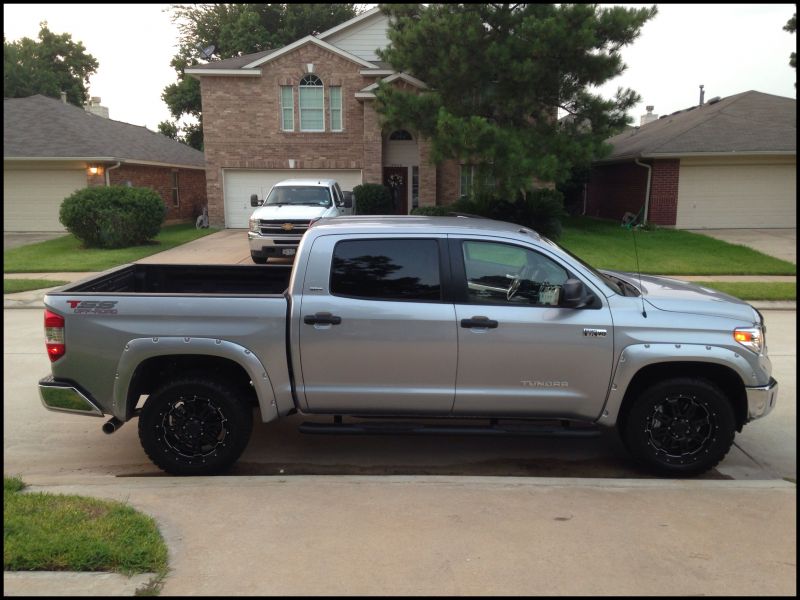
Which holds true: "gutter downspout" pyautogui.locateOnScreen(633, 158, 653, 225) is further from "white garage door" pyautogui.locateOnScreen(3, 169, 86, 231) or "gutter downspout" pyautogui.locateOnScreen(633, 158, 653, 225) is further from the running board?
the running board

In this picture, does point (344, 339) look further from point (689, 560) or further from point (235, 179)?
point (235, 179)

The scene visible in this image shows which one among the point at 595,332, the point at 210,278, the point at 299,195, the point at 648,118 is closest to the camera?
the point at 595,332

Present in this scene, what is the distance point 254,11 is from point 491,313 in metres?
42.6

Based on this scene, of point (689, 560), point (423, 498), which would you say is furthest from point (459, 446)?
point (689, 560)

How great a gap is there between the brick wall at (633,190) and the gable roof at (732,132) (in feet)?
1.94

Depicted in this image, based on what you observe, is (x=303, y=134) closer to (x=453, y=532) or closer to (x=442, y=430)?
(x=442, y=430)

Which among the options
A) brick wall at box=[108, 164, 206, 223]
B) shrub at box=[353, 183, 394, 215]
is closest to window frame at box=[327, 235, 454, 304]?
shrub at box=[353, 183, 394, 215]

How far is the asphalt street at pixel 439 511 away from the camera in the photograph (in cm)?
325

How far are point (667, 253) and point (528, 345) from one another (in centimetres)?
1425

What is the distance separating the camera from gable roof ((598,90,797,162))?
21.8 metres

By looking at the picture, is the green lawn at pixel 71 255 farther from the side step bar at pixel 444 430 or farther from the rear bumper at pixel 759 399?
the rear bumper at pixel 759 399

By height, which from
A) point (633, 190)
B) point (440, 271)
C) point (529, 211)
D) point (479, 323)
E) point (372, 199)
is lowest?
point (479, 323)

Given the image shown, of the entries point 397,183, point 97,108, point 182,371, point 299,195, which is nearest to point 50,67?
point 97,108

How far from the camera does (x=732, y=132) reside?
22.8 meters
